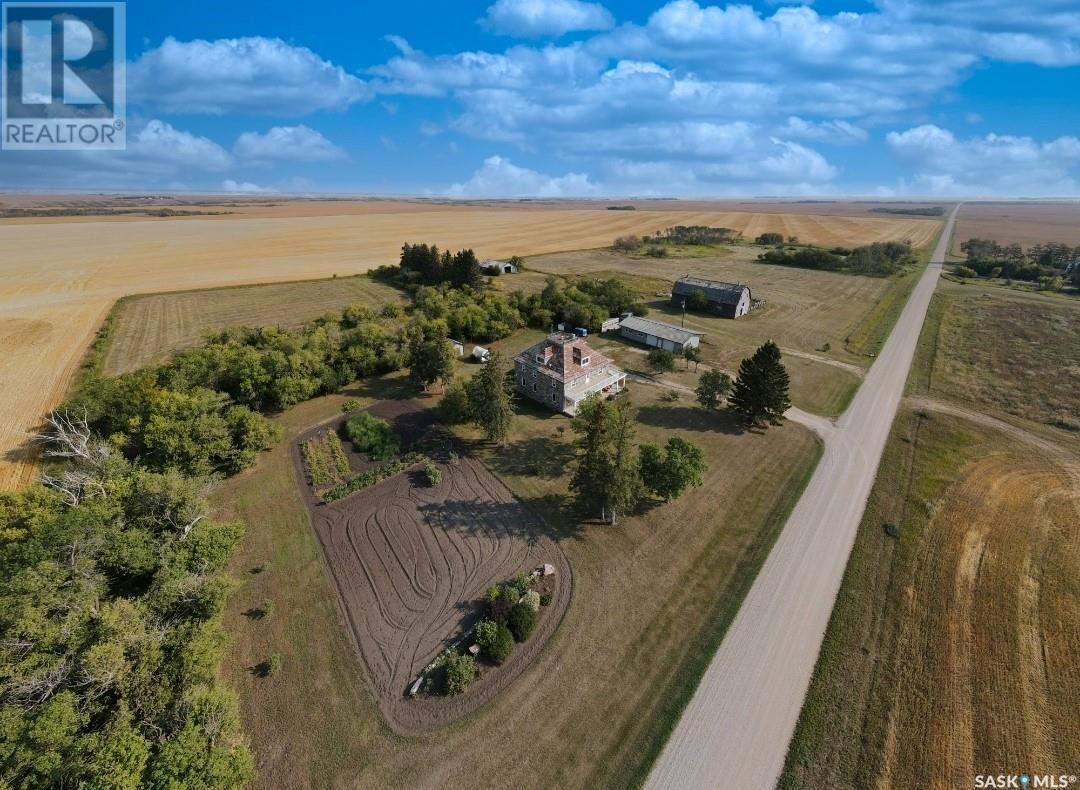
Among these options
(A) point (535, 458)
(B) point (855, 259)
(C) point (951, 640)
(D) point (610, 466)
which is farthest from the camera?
(B) point (855, 259)

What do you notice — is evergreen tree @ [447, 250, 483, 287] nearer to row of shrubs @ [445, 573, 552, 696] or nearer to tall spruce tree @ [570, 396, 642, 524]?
tall spruce tree @ [570, 396, 642, 524]

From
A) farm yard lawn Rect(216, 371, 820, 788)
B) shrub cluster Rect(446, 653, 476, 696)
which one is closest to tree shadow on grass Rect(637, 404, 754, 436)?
farm yard lawn Rect(216, 371, 820, 788)

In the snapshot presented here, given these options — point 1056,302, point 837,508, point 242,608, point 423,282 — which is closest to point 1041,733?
point 837,508

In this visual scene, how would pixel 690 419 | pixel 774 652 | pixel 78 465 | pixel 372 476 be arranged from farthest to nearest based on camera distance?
pixel 690 419, pixel 372 476, pixel 78 465, pixel 774 652

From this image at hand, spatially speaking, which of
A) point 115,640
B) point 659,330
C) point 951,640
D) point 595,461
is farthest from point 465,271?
point 951,640

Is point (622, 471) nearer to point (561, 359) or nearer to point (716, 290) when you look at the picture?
point (561, 359)

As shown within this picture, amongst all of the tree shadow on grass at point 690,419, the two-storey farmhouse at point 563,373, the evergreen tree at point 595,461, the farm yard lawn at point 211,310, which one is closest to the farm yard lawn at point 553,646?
the evergreen tree at point 595,461

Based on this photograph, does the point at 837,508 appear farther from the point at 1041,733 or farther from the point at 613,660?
the point at 613,660

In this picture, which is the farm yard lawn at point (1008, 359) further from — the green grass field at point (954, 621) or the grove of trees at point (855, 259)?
the grove of trees at point (855, 259)
